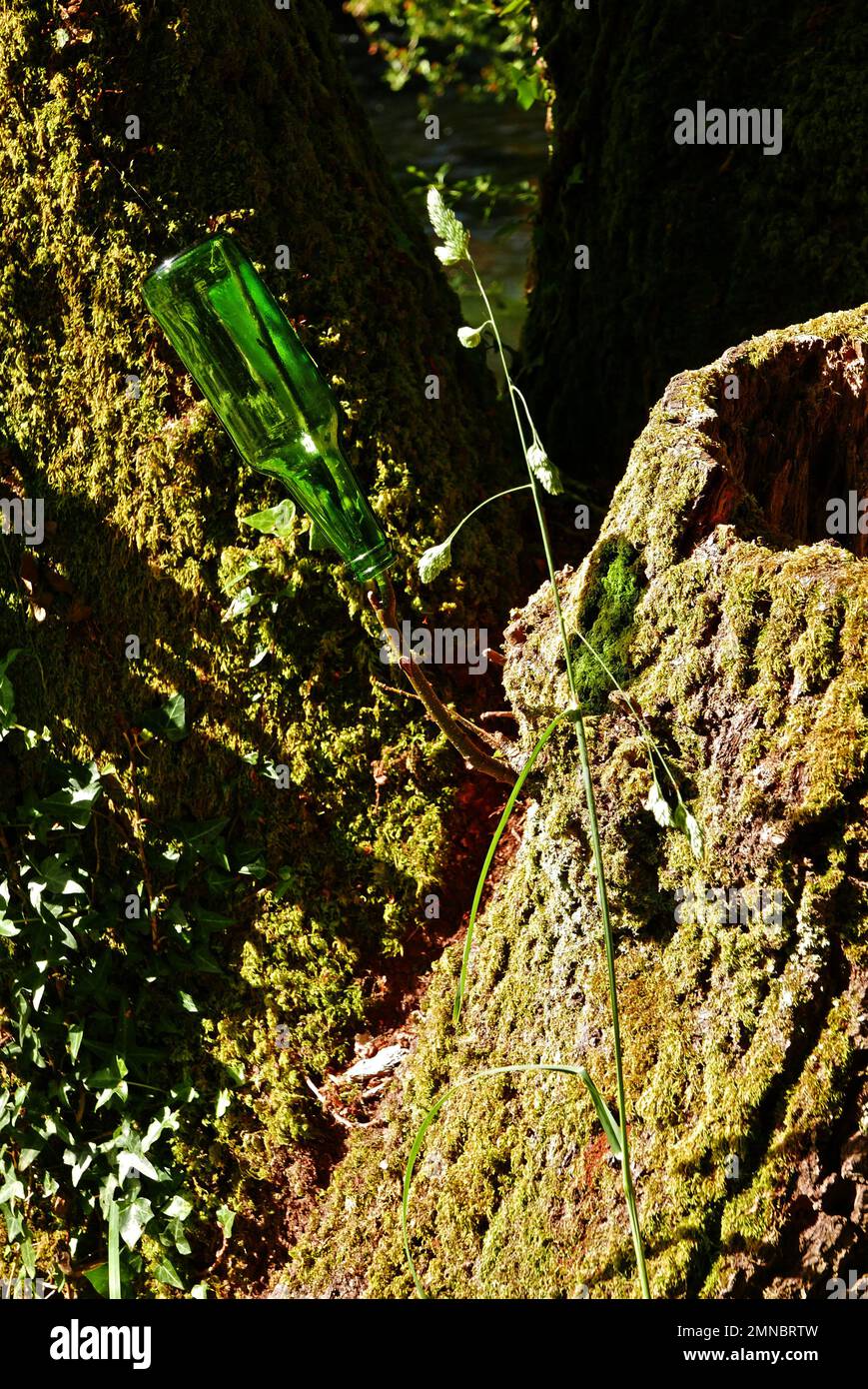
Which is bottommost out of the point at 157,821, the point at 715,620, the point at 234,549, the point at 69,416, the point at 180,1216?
the point at 180,1216

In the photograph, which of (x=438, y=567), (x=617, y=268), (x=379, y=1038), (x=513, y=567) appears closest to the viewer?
(x=438, y=567)

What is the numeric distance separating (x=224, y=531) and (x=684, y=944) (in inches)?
43.6

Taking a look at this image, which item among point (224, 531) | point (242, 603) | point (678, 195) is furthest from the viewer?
point (678, 195)

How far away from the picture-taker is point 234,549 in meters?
2.10

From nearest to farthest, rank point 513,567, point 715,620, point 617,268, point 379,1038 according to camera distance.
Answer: point 715,620 < point 379,1038 < point 513,567 < point 617,268

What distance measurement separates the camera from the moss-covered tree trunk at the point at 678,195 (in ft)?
8.39

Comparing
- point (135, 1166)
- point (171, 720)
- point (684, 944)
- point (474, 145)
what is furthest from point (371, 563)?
point (474, 145)

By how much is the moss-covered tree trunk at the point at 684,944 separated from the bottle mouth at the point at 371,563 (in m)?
0.24

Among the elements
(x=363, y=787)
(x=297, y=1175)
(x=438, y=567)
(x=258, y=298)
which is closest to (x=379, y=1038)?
(x=297, y=1175)

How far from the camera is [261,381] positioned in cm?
170

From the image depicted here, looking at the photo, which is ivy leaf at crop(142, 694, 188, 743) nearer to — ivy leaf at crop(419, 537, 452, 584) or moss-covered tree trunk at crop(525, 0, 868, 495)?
ivy leaf at crop(419, 537, 452, 584)

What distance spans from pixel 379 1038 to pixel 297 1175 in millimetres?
298

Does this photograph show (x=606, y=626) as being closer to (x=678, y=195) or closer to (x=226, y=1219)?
(x=226, y=1219)

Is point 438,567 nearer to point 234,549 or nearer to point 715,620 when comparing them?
point 715,620
